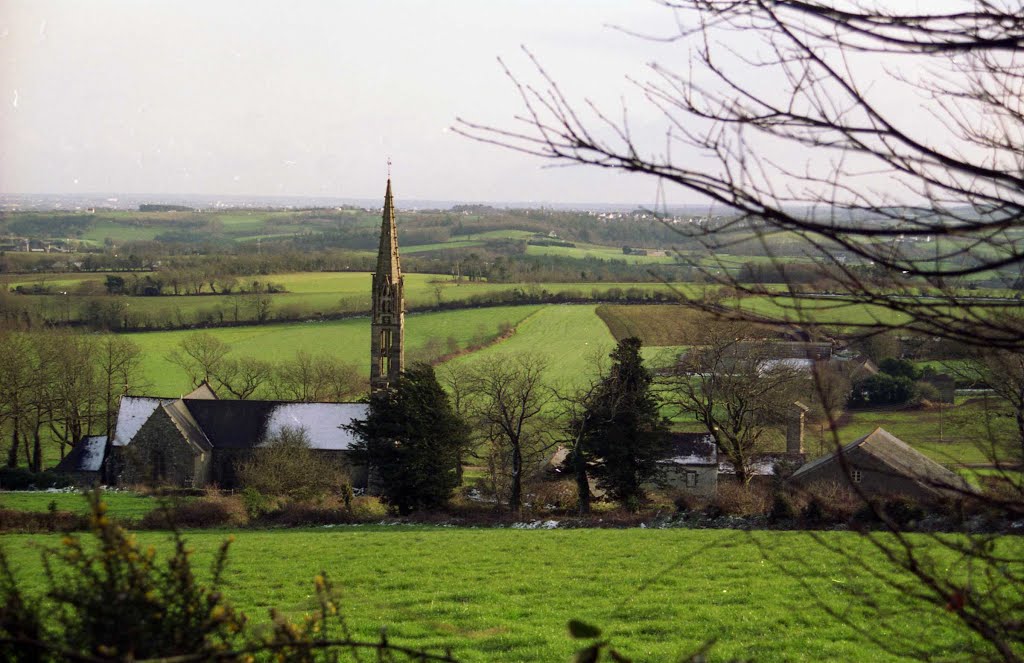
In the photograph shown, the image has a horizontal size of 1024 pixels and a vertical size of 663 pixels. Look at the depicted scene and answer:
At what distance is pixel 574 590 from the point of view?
46.7 feet

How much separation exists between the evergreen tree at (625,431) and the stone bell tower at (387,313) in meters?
14.4

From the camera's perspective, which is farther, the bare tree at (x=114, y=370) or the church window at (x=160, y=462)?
the bare tree at (x=114, y=370)

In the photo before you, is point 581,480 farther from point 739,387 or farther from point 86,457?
point 86,457

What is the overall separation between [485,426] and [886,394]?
24.8 m

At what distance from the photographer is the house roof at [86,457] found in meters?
41.9

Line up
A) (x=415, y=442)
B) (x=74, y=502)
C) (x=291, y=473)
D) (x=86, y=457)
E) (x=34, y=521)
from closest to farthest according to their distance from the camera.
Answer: (x=34, y=521) → (x=415, y=442) → (x=74, y=502) → (x=291, y=473) → (x=86, y=457)

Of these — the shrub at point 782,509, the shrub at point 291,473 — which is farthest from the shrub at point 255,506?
the shrub at point 782,509

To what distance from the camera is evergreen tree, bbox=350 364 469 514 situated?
2927 cm

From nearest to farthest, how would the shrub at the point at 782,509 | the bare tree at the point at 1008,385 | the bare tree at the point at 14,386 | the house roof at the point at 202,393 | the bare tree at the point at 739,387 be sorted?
the bare tree at the point at 1008,385, the shrub at the point at 782,509, the bare tree at the point at 739,387, the bare tree at the point at 14,386, the house roof at the point at 202,393

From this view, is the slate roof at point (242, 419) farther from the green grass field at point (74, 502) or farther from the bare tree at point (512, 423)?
the bare tree at point (512, 423)

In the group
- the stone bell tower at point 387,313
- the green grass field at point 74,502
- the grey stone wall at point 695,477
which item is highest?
the stone bell tower at point 387,313

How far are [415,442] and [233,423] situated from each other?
56.4ft

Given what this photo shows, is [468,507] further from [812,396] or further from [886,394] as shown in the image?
[886,394]

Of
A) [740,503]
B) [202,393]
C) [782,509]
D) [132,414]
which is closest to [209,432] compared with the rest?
[132,414]
